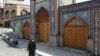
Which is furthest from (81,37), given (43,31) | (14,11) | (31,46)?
(14,11)

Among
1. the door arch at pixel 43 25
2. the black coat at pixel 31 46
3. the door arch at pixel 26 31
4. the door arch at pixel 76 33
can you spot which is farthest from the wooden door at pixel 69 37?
the door arch at pixel 26 31

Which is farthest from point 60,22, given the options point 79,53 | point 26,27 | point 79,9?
point 26,27

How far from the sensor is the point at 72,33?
16516mm

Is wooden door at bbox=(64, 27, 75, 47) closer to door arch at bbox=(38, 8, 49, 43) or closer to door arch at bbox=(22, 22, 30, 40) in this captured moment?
door arch at bbox=(38, 8, 49, 43)

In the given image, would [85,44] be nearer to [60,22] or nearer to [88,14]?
[88,14]

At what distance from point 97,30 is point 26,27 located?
48.0 feet

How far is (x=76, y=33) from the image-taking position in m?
16.0

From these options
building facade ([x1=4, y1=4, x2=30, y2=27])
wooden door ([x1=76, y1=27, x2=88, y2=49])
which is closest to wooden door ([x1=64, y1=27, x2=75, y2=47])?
wooden door ([x1=76, y1=27, x2=88, y2=49])

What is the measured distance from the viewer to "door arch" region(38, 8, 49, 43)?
2159cm

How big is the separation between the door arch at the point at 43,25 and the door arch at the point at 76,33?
14.4ft

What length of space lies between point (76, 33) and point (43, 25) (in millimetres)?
6795

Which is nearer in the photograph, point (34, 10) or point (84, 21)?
point (84, 21)

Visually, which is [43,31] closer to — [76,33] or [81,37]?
[76,33]

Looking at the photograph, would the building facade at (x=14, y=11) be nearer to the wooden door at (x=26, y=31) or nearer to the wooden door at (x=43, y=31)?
the wooden door at (x=26, y=31)
